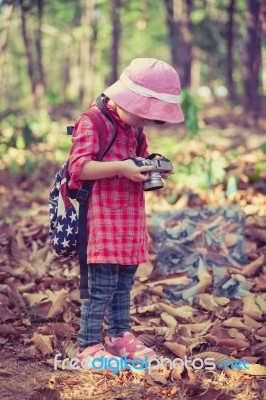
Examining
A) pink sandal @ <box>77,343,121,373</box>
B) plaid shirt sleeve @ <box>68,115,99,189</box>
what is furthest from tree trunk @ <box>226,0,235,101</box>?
pink sandal @ <box>77,343,121,373</box>

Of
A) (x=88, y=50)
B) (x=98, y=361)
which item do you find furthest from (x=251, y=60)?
(x=98, y=361)

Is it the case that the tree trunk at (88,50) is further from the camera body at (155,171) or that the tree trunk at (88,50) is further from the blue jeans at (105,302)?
the camera body at (155,171)

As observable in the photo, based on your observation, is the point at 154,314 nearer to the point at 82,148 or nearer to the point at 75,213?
the point at 75,213

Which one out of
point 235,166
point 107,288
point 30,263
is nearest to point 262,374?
point 107,288

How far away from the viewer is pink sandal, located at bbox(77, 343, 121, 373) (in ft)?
9.96

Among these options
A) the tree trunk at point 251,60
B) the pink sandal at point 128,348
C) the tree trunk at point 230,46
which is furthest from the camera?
the tree trunk at point 230,46

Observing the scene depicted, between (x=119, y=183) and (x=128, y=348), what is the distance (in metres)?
0.91

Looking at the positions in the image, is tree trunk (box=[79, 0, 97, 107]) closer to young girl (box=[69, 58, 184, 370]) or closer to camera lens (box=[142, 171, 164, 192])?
young girl (box=[69, 58, 184, 370])

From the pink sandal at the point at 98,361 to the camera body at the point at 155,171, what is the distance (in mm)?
901

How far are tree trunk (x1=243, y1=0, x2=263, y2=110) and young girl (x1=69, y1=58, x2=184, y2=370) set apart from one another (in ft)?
34.6

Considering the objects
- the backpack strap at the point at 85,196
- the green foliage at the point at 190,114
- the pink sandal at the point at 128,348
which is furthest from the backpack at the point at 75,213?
the green foliage at the point at 190,114

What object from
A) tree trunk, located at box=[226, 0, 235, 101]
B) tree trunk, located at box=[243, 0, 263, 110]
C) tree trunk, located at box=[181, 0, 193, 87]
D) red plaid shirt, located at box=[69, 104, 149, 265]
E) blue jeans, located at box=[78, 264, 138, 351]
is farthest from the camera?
tree trunk, located at box=[226, 0, 235, 101]

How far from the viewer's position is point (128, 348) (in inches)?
126

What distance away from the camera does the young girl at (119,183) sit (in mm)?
2834
